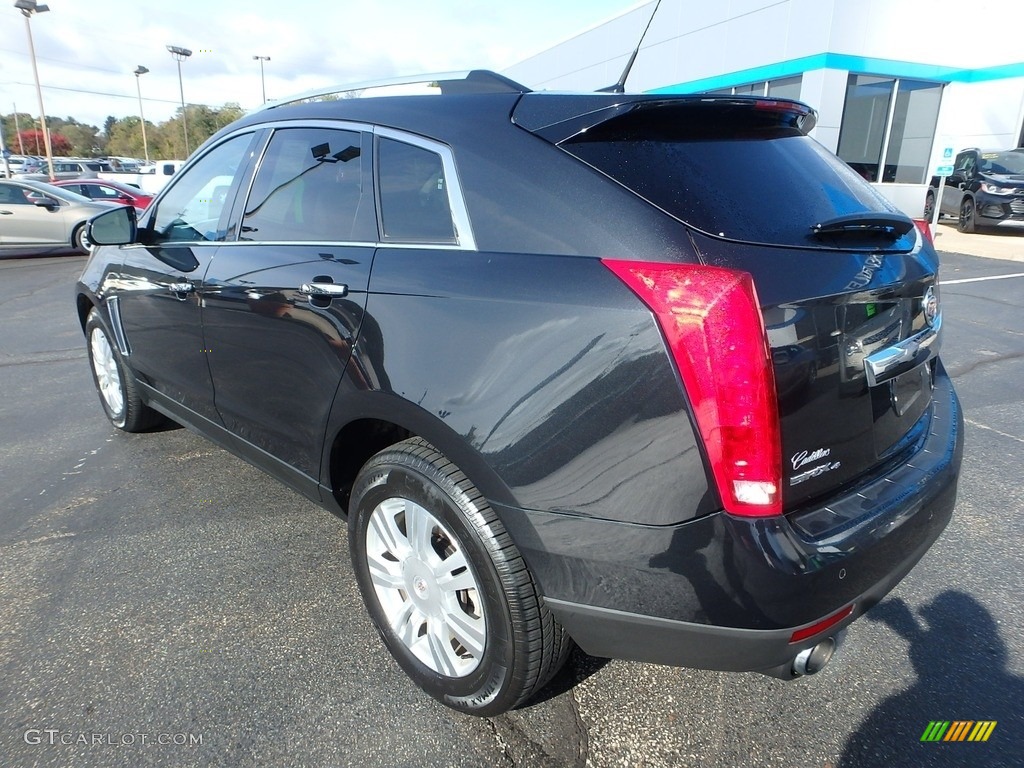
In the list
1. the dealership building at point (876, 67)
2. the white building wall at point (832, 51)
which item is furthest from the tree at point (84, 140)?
the dealership building at point (876, 67)

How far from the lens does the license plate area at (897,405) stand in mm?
1873

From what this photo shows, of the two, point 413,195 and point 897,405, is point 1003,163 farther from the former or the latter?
point 413,195

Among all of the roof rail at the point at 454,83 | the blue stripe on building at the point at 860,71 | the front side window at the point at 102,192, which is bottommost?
the front side window at the point at 102,192

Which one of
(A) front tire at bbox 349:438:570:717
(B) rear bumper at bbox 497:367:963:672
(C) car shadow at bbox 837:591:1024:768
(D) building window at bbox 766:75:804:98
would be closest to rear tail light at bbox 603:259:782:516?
(B) rear bumper at bbox 497:367:963:672

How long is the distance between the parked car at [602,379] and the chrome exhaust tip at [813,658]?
0.04 feet

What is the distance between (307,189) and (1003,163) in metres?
17.9

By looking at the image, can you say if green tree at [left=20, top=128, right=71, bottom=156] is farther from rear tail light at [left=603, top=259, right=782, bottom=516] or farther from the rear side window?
rear tail light at [left=603, top=259, right=782, bottom=516]

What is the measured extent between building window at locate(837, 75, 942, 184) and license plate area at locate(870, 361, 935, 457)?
1683cm

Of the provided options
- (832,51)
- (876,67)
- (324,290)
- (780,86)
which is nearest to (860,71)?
(876,67)

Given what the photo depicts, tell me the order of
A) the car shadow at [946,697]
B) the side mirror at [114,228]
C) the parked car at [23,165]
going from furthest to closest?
the parked car at [23,165] < the side mirror at [114,228] < the car shadow at [946,697]

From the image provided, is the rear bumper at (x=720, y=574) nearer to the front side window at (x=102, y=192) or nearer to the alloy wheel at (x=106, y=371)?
the alloy wheel at (x=106, y=371)

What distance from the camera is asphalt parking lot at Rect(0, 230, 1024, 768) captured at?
2.00m

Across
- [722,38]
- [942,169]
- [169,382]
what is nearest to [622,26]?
[722,38]

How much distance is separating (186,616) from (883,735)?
2.36 metres
